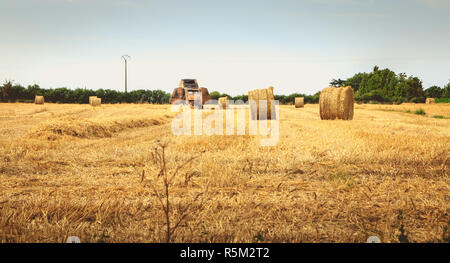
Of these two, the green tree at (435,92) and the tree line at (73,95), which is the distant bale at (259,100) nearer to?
the tree line at (73,95)

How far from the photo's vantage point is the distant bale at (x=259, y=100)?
12.8 m

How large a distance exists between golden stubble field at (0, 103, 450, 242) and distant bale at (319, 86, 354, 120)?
815 cm

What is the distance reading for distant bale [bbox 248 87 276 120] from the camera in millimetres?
12805

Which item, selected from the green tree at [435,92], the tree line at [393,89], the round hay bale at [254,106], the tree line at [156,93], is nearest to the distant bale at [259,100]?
the round hay bale at [254,106]

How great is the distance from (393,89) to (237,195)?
7541 cm

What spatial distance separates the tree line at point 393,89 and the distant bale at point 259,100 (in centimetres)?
4867

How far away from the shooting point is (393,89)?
222 ft

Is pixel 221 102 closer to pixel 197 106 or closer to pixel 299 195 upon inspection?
pixel 197 106

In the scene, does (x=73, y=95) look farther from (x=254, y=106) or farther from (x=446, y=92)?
(x=446, y=92)

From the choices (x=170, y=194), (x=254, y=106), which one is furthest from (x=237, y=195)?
(x=254, y=106)

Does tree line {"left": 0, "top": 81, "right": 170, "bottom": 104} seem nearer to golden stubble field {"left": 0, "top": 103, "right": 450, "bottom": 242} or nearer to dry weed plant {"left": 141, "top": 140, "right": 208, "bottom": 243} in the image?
Result: golden stubble field {"left": 0, "top": 103, "right": 450, "bottom": 242}

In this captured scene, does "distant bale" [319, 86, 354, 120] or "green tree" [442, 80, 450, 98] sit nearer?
"distant bale" [319, 86, 354, 120]

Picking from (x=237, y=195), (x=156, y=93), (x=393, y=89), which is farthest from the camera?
(x=393, y=89)

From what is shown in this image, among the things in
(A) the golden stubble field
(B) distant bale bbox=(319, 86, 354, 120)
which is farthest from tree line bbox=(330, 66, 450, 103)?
(A) the golden stubble field
